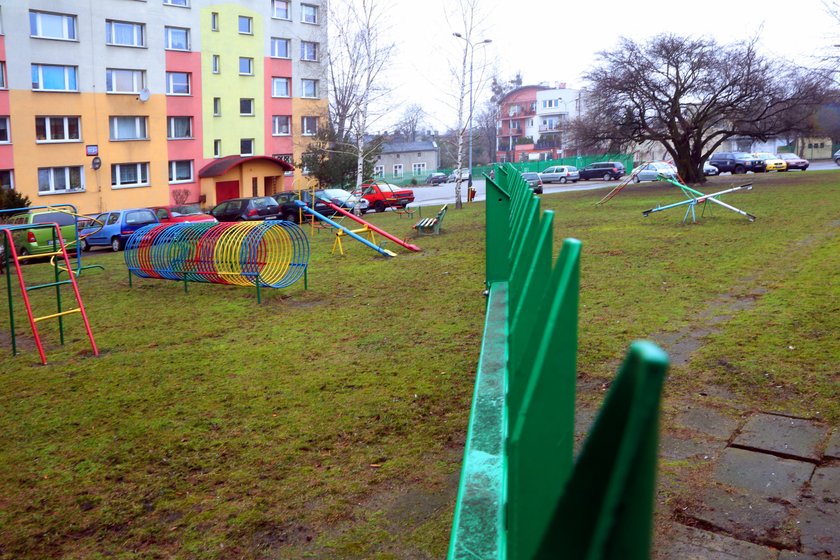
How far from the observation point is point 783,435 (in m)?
5.85

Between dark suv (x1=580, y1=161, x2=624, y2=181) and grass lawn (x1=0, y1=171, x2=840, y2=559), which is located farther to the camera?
dark suv (x1=580, y1=161, x2=624, y2=181)

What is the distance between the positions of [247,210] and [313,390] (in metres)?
26.8

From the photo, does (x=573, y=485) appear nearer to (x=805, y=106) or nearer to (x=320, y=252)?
(x=320, y=252)

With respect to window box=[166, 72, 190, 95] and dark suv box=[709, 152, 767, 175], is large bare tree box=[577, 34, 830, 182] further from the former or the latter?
window box=[166, 72, 190, 95]

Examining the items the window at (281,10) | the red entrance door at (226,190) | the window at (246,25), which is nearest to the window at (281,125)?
the window at (246,25)

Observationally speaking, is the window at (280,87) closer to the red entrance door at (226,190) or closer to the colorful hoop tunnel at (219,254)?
the red entrance door at (226,190)

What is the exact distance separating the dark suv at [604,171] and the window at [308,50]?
2371 centimetres

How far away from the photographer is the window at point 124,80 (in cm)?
4212

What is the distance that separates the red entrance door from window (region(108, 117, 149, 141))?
523 cm

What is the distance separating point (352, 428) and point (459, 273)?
9.39 meters

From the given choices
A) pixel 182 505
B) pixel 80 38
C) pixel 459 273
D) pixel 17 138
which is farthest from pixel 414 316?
pixel 80 38

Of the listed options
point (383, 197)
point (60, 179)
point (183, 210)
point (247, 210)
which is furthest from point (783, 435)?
point (60, 179)

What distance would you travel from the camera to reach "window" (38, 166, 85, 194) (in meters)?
39.3

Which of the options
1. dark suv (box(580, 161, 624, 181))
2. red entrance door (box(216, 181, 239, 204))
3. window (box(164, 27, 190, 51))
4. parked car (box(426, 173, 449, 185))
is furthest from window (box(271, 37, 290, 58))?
parked car (box(426, 173, 449, 185))
